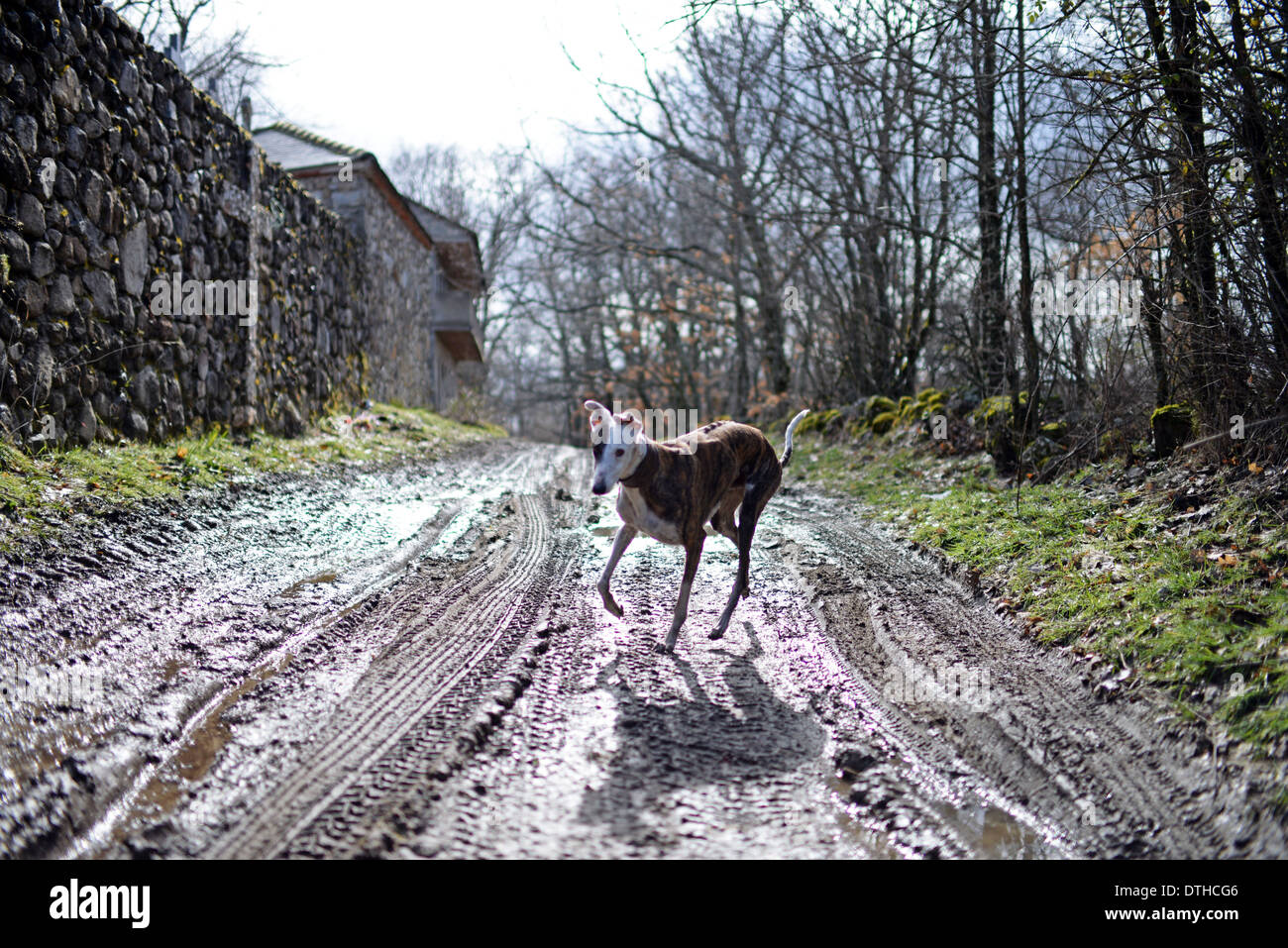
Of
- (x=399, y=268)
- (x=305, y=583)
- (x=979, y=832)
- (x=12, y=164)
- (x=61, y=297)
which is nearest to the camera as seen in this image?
(x=979, y=832)

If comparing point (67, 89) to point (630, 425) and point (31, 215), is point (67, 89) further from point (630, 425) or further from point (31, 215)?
point (630, 425)

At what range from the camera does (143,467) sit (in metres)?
7.22

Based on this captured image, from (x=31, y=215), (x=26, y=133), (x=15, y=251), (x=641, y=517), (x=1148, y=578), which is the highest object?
(x=26, y=133)

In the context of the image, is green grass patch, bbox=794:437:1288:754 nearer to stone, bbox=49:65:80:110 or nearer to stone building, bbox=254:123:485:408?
stone, bbox=49:65:80:110

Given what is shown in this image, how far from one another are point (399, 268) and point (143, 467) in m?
15.1

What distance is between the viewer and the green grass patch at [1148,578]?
3580mm

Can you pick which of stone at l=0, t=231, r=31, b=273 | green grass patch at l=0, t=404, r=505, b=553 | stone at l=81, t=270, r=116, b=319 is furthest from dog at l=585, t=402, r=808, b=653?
stone at l=81, t=270, r=116, b=319

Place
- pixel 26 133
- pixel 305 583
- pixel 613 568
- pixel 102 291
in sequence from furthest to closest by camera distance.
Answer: pixel 102 291, pixel 26 133, pixel 305 583, pixel 613 568

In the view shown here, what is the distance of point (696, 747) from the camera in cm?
345

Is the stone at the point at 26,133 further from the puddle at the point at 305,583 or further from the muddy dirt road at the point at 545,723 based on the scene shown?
the puddle at the point at 305,583

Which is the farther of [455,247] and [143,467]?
[455,247]

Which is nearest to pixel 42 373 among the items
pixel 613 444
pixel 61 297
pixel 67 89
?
pixel 61 297

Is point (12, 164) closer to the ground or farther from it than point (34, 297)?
farther from it
